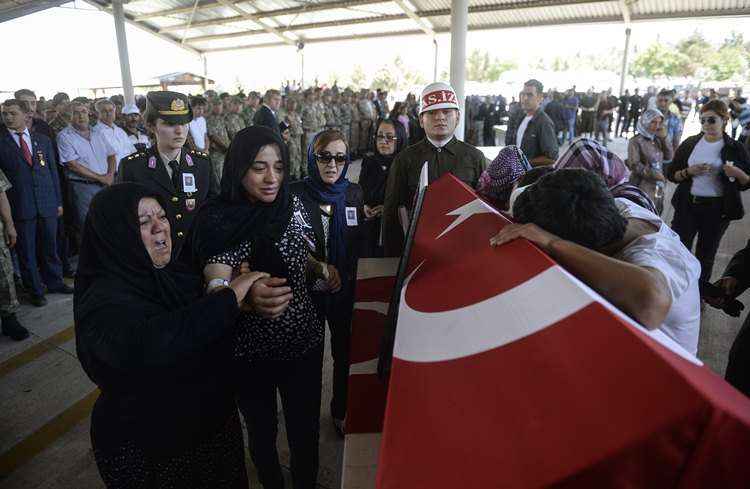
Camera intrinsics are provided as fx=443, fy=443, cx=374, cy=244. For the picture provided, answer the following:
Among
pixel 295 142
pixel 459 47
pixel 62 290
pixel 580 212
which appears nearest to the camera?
pixel 580 212

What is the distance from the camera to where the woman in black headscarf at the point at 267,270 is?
5.50 feet

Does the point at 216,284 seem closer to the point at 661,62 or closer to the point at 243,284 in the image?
the point at 243,284

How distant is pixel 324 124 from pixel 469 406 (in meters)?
11.5

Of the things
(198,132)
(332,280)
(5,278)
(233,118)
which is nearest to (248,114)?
(233,118)

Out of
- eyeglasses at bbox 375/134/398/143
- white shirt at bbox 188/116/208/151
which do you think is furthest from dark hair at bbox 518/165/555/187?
white shirt at bbox 188/116/208/151

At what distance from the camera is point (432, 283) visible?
1170mm

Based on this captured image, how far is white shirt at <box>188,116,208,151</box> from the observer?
6.95 m

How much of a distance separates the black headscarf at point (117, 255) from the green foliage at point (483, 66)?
66.4 metres

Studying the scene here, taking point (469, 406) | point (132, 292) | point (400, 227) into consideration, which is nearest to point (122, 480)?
point (132, 292)

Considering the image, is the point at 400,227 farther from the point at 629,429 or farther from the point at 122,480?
the point at 629,429

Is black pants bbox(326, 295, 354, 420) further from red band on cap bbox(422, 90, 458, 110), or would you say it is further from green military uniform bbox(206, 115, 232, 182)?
green military uniform bbox(206, 115, 232, 182)

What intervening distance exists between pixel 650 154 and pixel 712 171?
26.8 inches

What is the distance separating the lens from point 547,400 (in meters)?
0.61

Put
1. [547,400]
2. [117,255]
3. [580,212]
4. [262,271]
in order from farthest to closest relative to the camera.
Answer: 1. [262,271]
2. [117,255]
3. [580,212]
4. [547,400]
